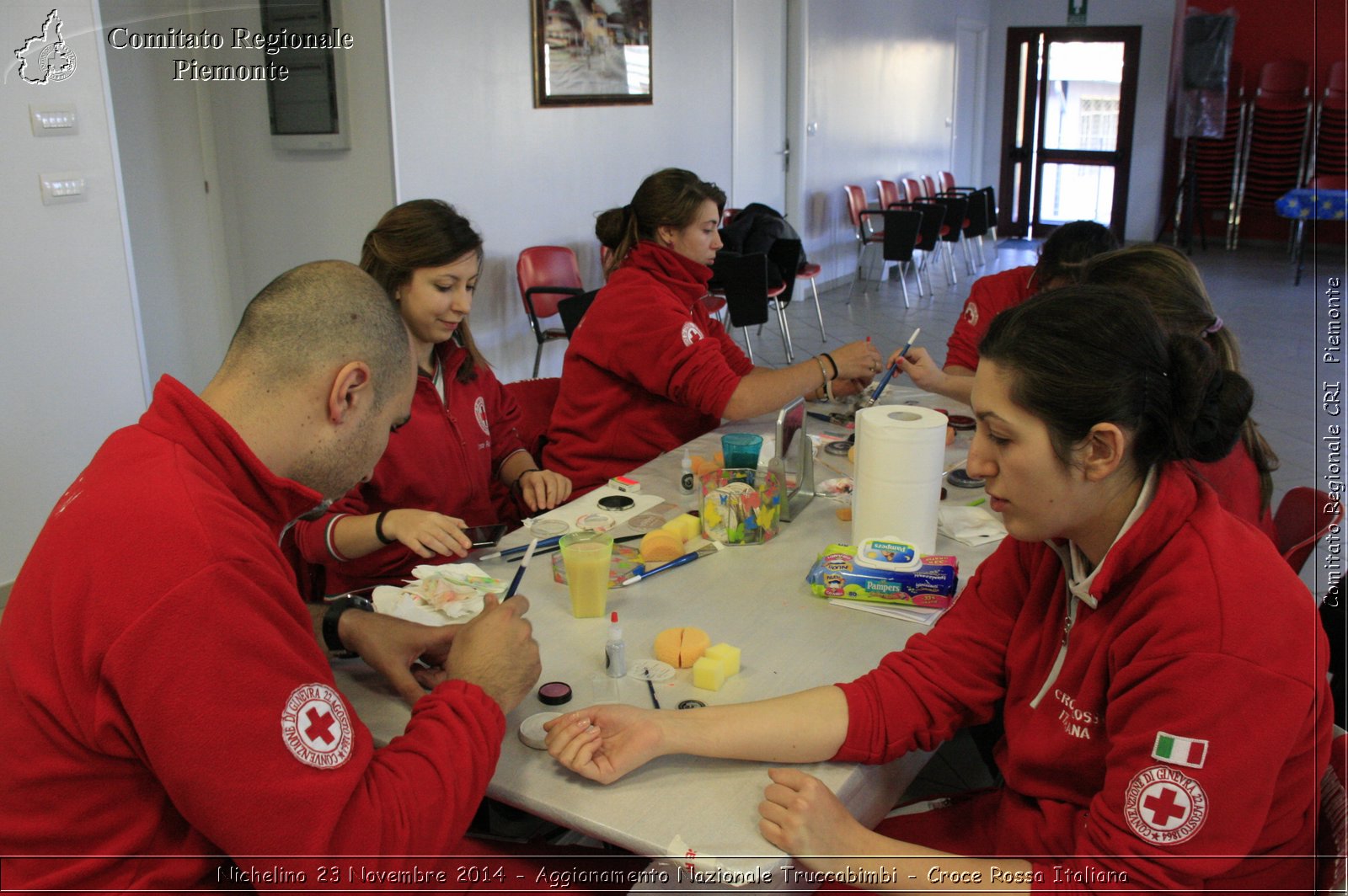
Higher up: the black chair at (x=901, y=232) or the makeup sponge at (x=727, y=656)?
the black chair at (x=901, y=232)

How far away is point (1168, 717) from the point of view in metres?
1.09

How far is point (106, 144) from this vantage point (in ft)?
11.4

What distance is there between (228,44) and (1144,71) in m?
10.3

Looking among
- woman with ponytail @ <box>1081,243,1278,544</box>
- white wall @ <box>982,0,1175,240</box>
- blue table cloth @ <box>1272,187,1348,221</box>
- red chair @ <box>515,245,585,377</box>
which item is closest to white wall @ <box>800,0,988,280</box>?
white wall @ <box>982,0,1175,240</box>

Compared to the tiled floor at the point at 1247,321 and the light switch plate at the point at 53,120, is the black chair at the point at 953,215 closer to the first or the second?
the tiled floor at the point at 1247,321

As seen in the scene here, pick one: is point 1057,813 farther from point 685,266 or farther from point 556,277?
point 556,277

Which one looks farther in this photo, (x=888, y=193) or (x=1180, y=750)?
(x=888, y=193)

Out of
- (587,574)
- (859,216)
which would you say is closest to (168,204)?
(587,574)

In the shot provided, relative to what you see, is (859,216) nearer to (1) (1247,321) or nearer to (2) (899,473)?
(1) (1247,321)

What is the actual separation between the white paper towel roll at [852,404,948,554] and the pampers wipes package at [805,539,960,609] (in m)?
0.13

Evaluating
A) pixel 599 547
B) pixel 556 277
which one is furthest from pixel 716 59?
pixel 599 547

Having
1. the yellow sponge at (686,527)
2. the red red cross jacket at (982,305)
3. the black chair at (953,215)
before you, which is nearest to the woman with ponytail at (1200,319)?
the yellow sponge at (686,527)

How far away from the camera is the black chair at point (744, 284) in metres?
5.98

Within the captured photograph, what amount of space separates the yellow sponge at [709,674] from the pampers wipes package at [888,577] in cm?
35
